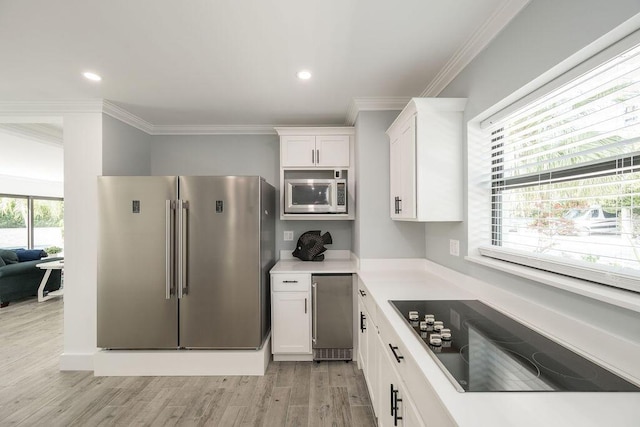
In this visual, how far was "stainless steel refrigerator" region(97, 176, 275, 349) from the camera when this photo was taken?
2.44 m

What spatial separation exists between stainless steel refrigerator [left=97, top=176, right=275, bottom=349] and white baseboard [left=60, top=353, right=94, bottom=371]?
13.2 inches

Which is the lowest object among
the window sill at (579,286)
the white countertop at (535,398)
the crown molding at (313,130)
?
the white countertop at (535,398)

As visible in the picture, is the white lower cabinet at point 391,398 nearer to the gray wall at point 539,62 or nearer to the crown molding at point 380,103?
the gray wall at point 539,62

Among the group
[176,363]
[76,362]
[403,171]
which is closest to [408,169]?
[403,171]

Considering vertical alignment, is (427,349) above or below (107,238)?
below

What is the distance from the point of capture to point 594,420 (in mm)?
692

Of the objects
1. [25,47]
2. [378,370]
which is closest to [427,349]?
[378,370]

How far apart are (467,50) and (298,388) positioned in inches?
106

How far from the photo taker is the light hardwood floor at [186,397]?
6.42 ft

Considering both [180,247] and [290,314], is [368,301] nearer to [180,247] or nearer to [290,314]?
[290,314]

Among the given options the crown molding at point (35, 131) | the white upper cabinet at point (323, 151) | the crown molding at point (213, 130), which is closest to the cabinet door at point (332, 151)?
the white upper cabinet at point (323, 151)

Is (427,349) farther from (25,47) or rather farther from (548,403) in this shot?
(25,47)

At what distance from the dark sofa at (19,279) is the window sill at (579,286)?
661cm

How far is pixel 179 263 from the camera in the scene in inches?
95.5
